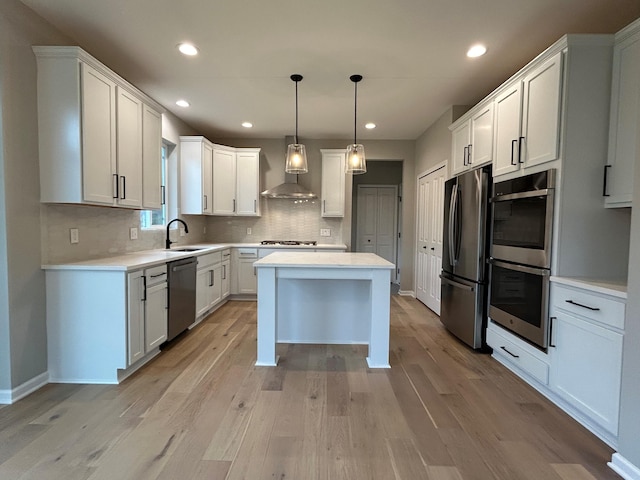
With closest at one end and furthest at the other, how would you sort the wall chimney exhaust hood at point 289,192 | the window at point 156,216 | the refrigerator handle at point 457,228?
the refrigerator handle at point 457,228
the window at point 156,216
the wall chimney exhaust hood at point 289,192

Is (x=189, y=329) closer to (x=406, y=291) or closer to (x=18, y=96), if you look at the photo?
(x=18, y=96)

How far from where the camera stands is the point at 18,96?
6.77 ft

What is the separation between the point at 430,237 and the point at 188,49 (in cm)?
371

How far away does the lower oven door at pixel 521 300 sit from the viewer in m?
2.17

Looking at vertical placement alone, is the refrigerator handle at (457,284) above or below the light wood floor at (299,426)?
above

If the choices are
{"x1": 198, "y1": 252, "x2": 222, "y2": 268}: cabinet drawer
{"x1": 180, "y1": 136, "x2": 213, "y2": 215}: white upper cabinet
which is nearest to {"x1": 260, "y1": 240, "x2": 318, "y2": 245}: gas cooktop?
{"x1": 198, "y1": 252, "x2": 222, "y2": 268}: cabinet drawer

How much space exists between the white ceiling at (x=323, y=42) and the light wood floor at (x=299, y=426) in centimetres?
267

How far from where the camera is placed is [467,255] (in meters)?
3.09

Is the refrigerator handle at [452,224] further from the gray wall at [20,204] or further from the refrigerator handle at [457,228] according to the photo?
the gray wall at [20,204]

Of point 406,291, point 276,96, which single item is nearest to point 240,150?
point 276,96

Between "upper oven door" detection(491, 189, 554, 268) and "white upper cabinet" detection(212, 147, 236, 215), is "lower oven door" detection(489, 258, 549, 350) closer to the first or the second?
"upper oven door" detection(491, 189, 554, 268)

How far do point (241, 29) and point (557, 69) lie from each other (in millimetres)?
2255

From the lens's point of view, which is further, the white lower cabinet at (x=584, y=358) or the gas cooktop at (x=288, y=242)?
the gas cooktop at (x=288, y=242)

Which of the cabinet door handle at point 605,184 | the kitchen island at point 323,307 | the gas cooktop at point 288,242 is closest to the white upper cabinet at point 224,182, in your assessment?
the gas cooktop at point 288,242
